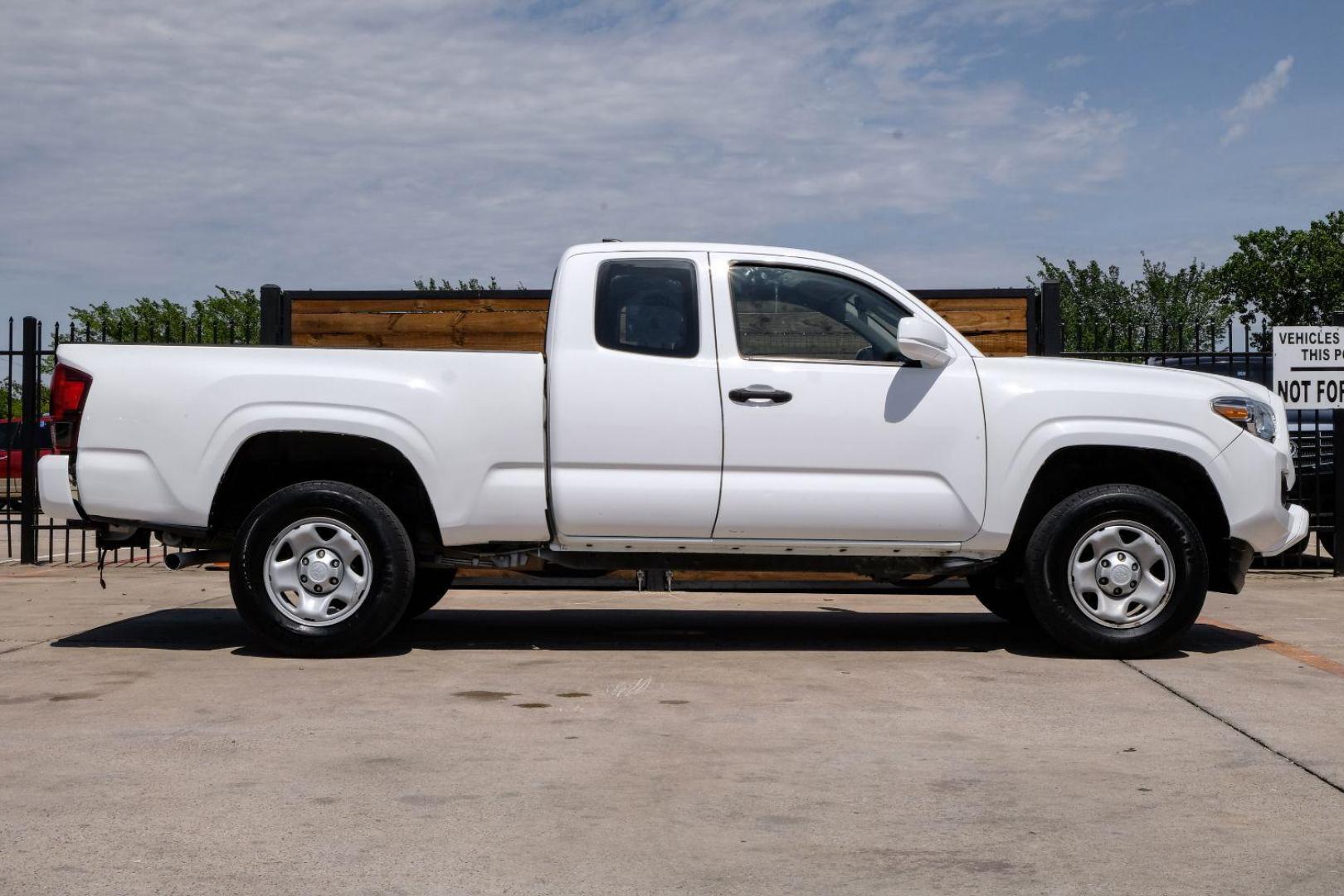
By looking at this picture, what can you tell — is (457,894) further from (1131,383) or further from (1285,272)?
(1285,272)

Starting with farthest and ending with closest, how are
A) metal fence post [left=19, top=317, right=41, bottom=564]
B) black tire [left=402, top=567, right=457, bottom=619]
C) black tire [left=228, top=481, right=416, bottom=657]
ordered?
1. metal fence post [left=19, top=317, right=41, bottom=564]
2. black tire [left=402, top=567, right=457, bottom=619]
3. black tire [left=228, top=481, right=416, bottom=657]

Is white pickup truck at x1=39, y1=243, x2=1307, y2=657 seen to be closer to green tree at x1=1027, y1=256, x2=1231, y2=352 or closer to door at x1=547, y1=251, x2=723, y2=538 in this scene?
door at x1=547, y1=251, x2=723, y2=538

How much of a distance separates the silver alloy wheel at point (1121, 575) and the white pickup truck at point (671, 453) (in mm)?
11

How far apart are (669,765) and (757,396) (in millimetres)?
2517

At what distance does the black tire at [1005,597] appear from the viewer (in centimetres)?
809

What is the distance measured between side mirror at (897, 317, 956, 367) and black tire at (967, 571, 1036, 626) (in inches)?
53.2

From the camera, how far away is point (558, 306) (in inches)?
290

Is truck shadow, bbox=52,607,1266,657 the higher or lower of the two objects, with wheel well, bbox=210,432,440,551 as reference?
lower

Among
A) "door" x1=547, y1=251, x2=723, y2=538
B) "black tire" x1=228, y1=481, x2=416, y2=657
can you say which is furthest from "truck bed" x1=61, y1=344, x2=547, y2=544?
"black tire" x1=228, y1=481, x2=416, y2=657

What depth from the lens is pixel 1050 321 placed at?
11609 mm

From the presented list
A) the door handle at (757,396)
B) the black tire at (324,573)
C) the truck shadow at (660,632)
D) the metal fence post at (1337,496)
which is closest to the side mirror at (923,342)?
the door handle at (757,396)

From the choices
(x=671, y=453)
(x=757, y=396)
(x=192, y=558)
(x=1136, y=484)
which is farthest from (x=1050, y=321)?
(x=192, y=558)

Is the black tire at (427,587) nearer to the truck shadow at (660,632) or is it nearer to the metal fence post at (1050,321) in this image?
the truck shadow at (660,632)

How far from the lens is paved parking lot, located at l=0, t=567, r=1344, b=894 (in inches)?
154
